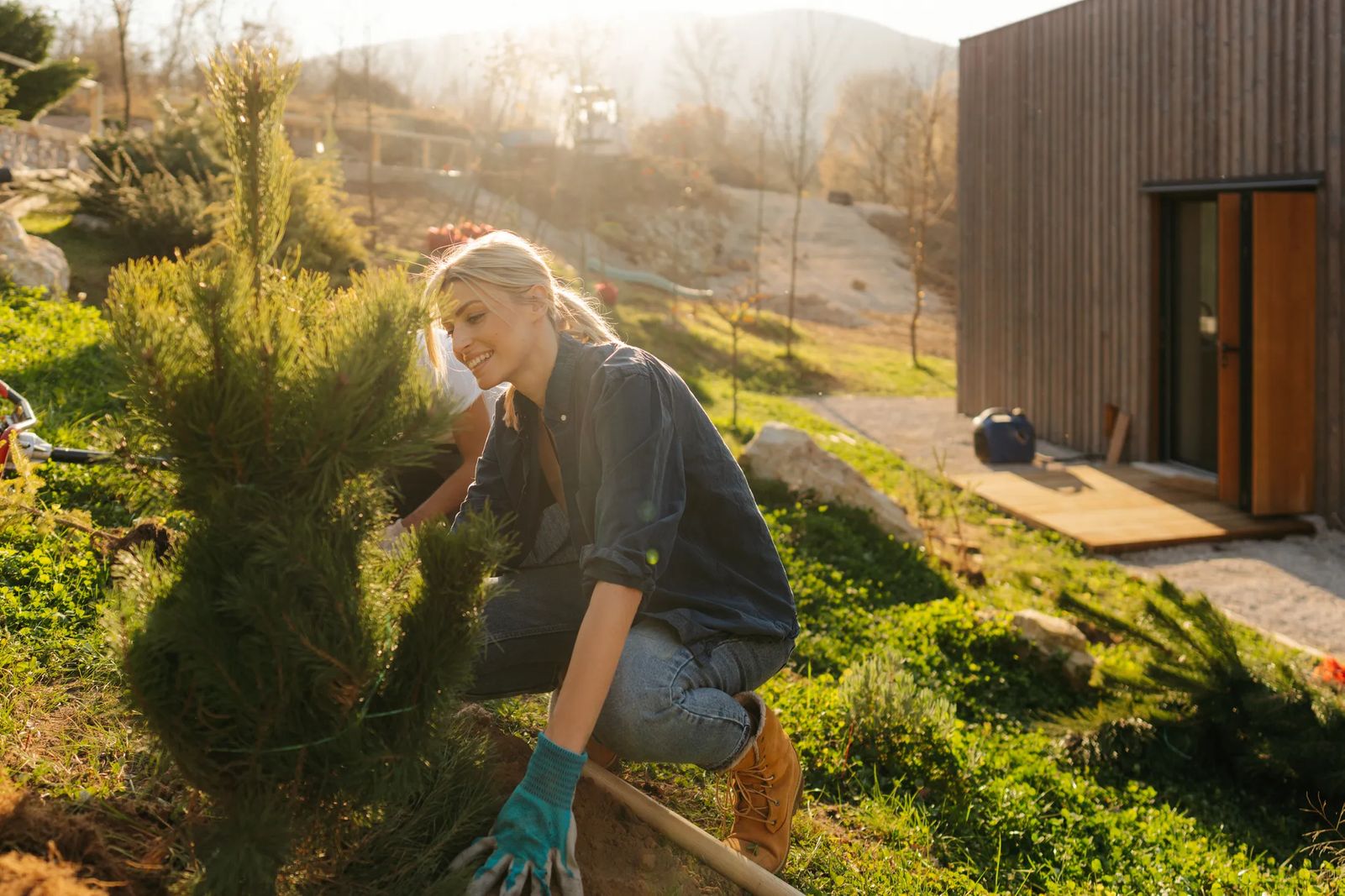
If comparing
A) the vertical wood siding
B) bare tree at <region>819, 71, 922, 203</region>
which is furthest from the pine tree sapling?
bare tree at <region>819, 71, 922, 203</region>

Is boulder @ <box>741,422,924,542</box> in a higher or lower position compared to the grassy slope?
higher

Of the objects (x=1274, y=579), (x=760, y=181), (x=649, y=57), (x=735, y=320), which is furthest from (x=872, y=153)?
(x=649, y=57)

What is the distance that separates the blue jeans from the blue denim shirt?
6 centimetres

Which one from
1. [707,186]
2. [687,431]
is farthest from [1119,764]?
[707,186]

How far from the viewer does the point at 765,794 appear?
2699mm

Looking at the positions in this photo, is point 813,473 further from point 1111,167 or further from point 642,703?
point 1111,167

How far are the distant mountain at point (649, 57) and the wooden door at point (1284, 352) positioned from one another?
52.5ft

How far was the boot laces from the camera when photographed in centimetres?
268

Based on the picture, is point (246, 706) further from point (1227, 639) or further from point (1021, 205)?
point (1021, 205)

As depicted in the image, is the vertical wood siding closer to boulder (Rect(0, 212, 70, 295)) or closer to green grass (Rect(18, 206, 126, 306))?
green grass (Rect(18, 206, 126, 306))

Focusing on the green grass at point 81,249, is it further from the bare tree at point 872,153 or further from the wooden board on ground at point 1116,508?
the bare tree at point 872,153

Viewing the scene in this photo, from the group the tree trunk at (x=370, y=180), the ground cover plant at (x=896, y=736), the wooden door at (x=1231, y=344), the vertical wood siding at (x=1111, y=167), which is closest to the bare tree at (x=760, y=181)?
the tree trunk at (x=370, y=180)

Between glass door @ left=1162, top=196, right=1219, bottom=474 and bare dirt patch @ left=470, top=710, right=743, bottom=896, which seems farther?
glass door @ left=1162, top=196, right=1219, bottom=474

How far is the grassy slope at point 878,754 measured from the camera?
8.38 ft
